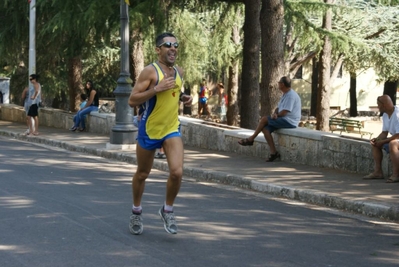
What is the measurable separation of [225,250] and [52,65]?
85.4 feet

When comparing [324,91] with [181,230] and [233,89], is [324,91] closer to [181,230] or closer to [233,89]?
[233,89]

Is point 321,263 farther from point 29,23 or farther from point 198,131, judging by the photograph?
point 29,23

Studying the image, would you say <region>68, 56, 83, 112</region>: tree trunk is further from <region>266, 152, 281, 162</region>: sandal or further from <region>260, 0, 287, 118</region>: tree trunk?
<region>266, 152, 281, 162</region>: sandal

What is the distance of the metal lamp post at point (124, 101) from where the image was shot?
17734mm

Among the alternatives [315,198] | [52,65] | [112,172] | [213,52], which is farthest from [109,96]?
[315,198]

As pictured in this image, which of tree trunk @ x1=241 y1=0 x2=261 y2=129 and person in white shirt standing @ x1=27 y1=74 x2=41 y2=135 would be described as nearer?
person in white shirt standing @ x1=27 y1=74 x2=41 y2=135

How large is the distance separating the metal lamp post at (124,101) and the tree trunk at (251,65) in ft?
16.4

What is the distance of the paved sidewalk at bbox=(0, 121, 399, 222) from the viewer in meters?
10.5

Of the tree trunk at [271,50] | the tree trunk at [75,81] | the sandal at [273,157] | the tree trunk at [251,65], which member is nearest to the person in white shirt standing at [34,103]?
the tree trunk at [251,65]

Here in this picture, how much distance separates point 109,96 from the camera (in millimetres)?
52281

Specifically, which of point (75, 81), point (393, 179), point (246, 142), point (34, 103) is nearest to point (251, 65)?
point (34, 103)

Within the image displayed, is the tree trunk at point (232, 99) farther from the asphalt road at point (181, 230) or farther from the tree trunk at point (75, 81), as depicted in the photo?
the asphalt road at point (181, 230)

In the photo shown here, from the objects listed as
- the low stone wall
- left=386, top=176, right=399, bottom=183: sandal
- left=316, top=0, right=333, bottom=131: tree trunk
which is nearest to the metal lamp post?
the low stone wall

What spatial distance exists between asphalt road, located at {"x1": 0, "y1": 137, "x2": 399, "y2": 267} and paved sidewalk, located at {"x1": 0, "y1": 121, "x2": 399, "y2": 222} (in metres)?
0.28
